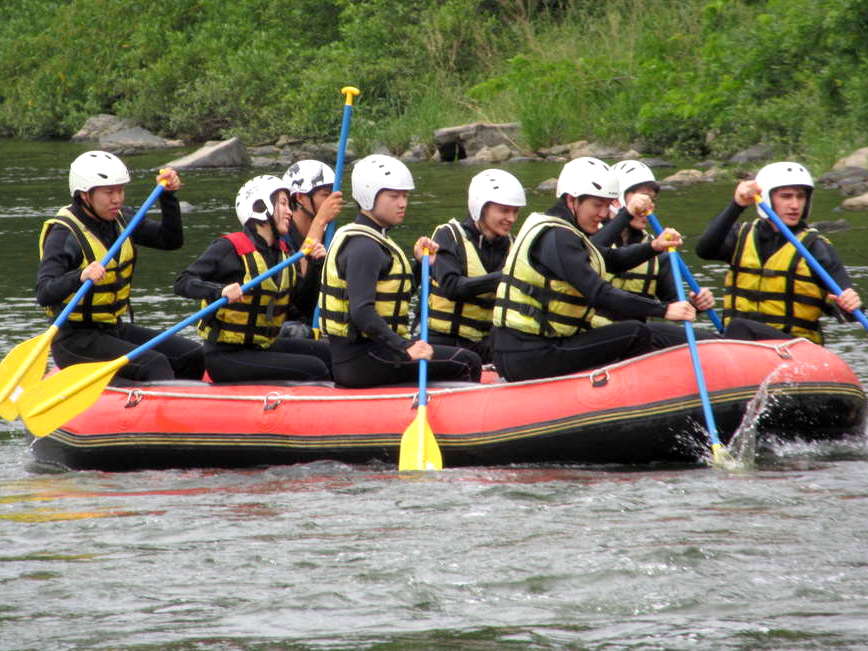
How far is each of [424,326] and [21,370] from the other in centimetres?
214

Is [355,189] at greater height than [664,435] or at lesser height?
greater

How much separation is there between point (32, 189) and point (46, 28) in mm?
15525

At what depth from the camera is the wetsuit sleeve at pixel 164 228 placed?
8.05 meters

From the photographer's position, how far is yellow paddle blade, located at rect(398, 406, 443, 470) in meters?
6.88

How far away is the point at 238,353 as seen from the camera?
767 cm

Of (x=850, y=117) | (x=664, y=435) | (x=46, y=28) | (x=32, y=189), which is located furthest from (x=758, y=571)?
(x=46, y=28)

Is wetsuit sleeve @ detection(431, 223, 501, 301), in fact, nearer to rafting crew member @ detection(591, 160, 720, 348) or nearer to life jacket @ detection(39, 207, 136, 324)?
rafting crew member @ detection(591, 160, 720, 348)

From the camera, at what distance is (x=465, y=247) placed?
7.72 m

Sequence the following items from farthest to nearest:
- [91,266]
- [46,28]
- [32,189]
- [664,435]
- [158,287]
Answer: [46,28] → [32,189] → [158,287] → [91,266] → [664,435]

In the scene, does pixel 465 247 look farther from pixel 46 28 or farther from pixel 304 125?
pixel 46 28

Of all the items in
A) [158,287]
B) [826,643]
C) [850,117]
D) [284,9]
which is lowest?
[826,643]

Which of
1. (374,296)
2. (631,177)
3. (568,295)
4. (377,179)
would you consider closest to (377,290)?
(374,296)

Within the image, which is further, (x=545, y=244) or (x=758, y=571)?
(x=545, y=244)

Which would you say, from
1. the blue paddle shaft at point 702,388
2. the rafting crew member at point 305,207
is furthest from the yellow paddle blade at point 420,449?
the rafting crew member at point 305,207
